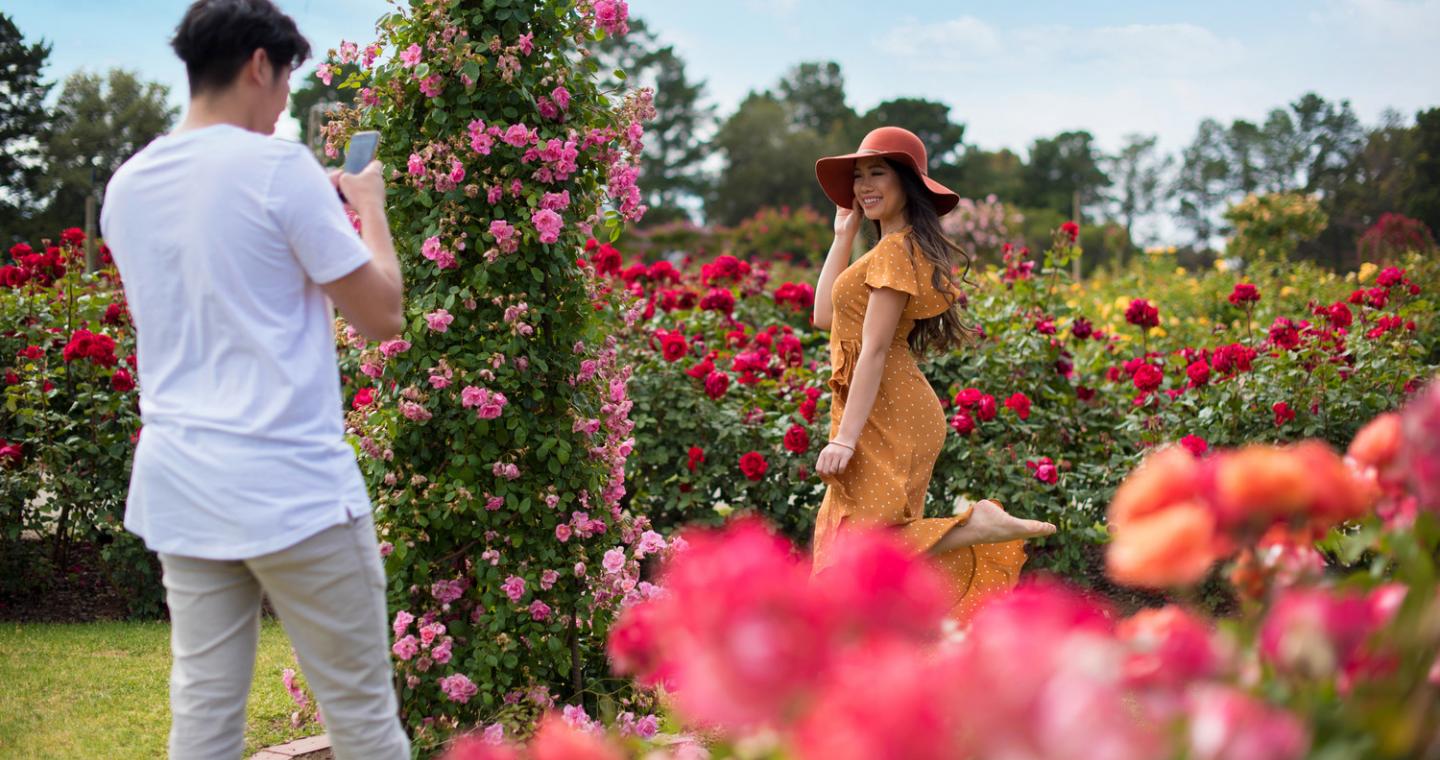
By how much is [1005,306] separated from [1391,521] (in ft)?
13.6

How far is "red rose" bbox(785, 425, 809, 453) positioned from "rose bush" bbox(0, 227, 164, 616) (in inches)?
101

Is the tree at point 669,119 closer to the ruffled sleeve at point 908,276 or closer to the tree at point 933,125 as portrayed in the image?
the tree at point 933,125

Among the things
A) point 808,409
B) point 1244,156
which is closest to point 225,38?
point 808,409

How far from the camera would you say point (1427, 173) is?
34.5m

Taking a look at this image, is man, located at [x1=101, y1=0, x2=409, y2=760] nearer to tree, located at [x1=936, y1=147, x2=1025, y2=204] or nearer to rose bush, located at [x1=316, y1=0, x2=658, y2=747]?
rose bush, located at [x1=316, y1=0, x2=658, y2=747]

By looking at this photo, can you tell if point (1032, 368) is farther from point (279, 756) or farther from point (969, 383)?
point (279, 756)

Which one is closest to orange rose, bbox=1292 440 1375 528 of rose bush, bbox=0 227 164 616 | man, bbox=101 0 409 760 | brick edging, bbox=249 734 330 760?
man, bbox=101 0 409 760

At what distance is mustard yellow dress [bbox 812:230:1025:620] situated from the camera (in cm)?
307

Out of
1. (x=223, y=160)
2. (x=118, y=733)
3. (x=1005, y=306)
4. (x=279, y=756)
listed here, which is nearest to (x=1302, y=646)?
(x=223, y=160)

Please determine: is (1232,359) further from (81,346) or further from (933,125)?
(933,125)

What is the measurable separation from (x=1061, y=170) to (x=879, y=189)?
194ft

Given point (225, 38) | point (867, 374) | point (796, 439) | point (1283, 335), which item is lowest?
point (796, 439)

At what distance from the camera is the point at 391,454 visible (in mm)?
2773

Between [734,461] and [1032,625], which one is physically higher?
[1032,625]
